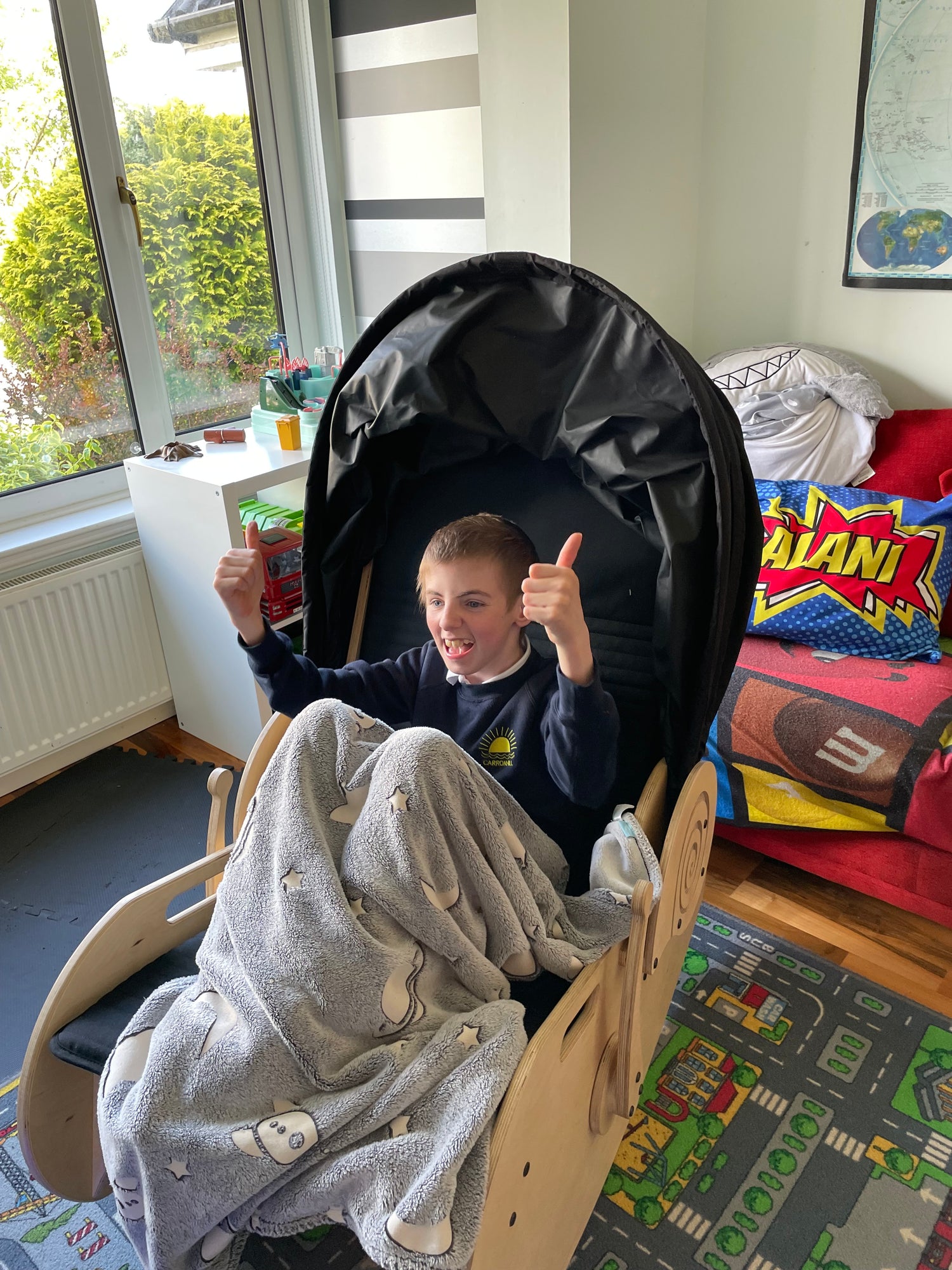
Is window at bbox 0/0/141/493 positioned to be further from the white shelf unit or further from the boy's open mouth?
the boy's open mouth

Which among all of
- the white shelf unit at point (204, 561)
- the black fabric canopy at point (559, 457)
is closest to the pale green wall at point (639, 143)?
the white shelf unit at point (204, 561)

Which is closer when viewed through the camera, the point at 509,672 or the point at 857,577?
the point at 509,672

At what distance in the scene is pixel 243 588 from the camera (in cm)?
130

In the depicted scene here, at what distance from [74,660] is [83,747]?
0.88ft

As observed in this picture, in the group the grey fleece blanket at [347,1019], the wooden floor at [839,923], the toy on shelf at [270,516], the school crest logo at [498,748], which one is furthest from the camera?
the toy on shelf at [270,516]

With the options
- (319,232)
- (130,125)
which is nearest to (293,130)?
(319,232)

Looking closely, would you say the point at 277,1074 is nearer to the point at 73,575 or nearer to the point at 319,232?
the point at 73,575

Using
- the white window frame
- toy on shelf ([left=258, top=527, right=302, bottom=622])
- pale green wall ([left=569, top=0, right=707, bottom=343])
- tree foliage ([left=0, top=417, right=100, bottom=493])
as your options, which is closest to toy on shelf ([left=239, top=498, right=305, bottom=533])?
toy on shelf ([left=258, top=527, right=302, bottom=622])

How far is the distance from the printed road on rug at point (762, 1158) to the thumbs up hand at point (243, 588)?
87 cm

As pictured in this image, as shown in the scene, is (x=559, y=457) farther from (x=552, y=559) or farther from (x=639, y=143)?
(x=639, y=143)

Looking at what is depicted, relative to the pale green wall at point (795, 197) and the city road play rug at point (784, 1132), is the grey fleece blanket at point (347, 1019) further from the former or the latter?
the pale green wall at point (795, 197)

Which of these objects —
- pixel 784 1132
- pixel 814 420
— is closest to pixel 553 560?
pixel 784 1132

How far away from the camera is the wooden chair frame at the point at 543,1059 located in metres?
0.97

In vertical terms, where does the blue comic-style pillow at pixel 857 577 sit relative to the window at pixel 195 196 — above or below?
below
